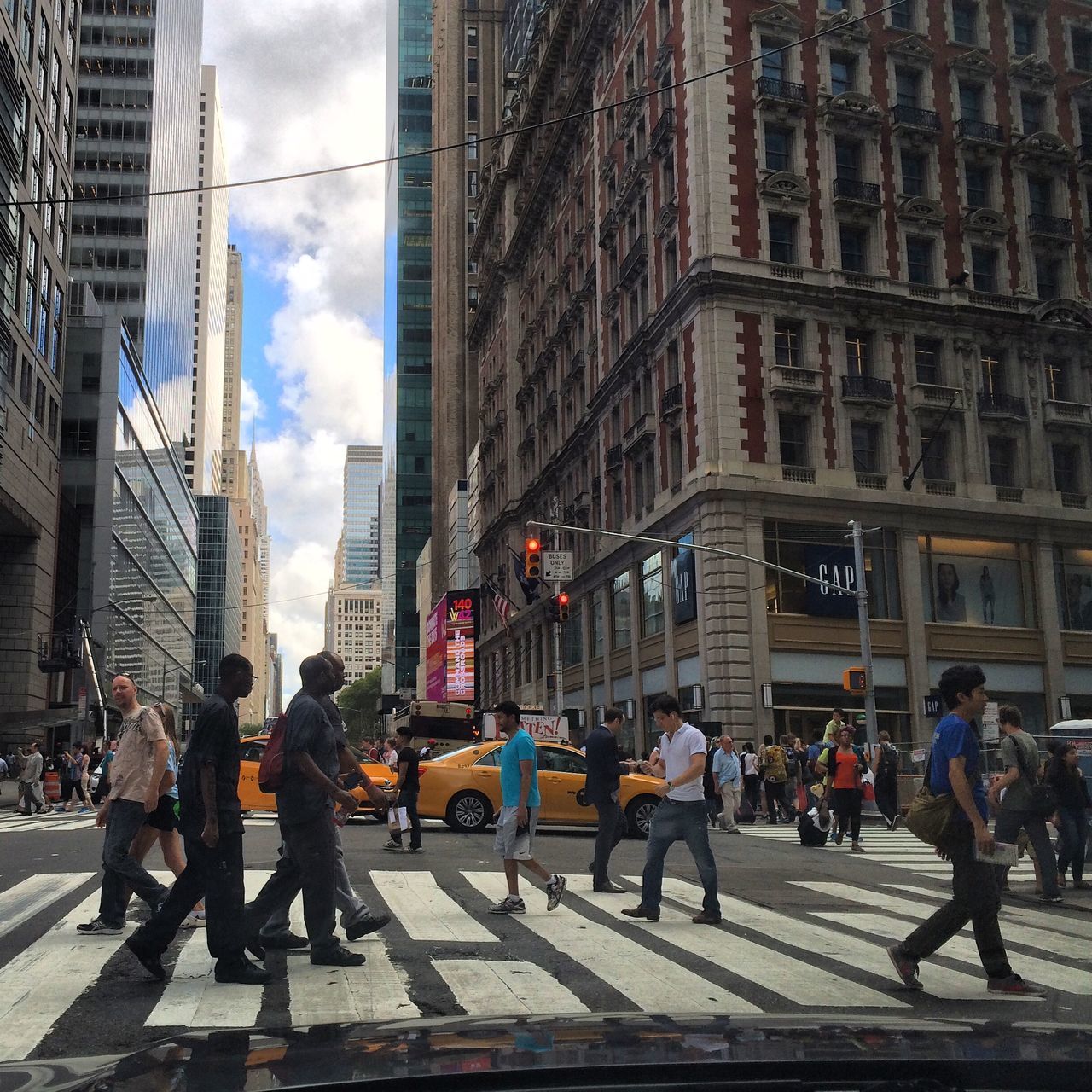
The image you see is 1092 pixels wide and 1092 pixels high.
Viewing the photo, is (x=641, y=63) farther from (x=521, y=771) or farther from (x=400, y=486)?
(x=400, y=486)

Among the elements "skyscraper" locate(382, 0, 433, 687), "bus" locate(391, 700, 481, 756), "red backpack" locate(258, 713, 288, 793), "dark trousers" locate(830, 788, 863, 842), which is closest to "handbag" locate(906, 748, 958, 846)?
"red backpack" locate(258, 713, 288, 793)

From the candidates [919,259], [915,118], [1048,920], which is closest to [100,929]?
[1048,920]

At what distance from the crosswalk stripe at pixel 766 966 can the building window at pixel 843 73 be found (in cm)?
3537

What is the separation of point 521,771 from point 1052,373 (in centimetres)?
3512

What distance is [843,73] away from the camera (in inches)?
1570

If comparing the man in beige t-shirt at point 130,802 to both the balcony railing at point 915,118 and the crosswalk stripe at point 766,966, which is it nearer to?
the crosswalk stripe at point 766,966

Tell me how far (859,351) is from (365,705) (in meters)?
131

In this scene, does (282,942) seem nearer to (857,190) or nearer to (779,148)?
(779,148)

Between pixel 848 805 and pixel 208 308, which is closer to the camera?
pixel 848 805

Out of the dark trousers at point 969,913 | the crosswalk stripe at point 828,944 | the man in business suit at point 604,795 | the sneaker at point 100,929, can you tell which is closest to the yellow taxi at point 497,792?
the man in business suit at point 604,795

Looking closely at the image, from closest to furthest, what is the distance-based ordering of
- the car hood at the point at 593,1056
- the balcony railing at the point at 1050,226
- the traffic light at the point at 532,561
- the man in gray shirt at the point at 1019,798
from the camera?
the car hood at the point at 593,1056 → the man in gray shirt at the point at 1019,798 → the traffic light at the point at 532,561 → the balcony railing at the point at 1050,226

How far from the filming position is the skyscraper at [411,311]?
129 m

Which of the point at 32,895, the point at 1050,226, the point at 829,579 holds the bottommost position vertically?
the point at 32,895

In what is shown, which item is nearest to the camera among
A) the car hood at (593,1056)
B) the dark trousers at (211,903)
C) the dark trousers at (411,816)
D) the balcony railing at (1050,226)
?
the car hood at (593,1056)
